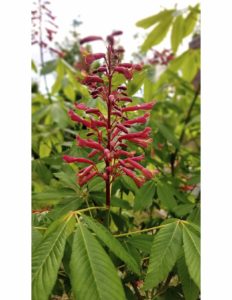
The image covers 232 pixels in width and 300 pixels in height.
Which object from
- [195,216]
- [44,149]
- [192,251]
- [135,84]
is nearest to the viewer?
[192,251]

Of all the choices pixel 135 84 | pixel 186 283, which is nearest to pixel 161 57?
pixel 135 84

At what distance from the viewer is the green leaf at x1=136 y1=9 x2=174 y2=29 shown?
6.96 ft

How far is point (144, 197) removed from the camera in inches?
47.1

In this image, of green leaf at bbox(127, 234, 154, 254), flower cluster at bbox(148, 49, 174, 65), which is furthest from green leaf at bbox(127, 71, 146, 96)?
flower cluster at bbox(148, 49, 174, 65)

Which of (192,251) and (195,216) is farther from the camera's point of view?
(195,216)

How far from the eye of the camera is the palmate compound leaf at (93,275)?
0.59 meters

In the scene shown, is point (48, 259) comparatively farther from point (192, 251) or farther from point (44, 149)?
point (44, 149)

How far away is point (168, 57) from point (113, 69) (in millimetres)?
2158

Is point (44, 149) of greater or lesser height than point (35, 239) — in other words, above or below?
above

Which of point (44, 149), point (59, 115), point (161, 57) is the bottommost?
point (44, 149)

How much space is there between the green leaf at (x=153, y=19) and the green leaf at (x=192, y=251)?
1.57 meters

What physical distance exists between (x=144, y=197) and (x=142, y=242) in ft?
1.09

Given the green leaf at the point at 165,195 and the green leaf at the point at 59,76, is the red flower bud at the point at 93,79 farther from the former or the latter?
the green leaf at the point at 59,76
